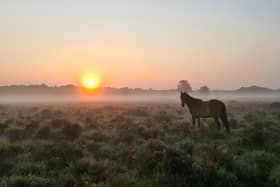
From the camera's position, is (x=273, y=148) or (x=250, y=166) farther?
(x=273, y=148)

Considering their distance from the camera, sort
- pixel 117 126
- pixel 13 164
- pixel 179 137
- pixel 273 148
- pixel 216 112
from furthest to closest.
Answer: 1. pixel 117 126
2. pixel 216 112
3. pixel 179 137
4. pixel 273 148
5. pixel 13 164

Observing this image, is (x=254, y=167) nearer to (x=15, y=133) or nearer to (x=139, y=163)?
(x=139, y=163)

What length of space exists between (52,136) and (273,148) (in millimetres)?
9949

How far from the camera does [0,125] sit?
1970 cm

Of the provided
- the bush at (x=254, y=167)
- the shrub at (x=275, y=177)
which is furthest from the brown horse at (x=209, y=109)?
the shrub at (x=275, y=177)

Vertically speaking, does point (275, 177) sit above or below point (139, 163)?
below

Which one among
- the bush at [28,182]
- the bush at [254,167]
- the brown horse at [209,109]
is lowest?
the bush at [254,167]

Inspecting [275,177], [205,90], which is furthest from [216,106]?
[205,90]

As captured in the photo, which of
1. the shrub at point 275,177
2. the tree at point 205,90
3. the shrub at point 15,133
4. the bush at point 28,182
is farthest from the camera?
the tree at point 205,90

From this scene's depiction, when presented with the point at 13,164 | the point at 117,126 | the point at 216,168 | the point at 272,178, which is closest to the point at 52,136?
the point at 117,126

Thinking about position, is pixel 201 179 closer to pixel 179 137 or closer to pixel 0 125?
pixel 179 137

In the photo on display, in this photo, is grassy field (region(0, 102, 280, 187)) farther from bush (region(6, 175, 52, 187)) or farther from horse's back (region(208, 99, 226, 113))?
horse's back (region(208, 99, 226, 113))

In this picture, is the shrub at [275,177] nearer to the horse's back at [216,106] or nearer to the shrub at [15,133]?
the horse's back at [216,106]

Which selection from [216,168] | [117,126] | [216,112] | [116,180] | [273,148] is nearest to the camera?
[116,180]
